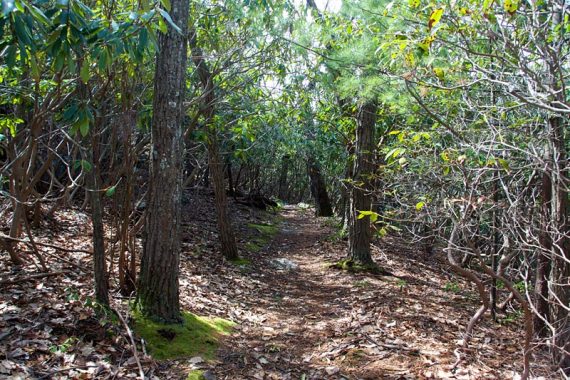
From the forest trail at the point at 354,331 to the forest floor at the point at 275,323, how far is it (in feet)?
0.05

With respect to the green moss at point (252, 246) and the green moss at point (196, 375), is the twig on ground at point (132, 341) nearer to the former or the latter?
the green moss at point (196, 375)

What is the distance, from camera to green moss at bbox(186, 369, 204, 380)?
4.15m

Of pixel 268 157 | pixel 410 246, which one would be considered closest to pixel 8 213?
pixel 410 246

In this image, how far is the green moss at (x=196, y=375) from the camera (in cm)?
415

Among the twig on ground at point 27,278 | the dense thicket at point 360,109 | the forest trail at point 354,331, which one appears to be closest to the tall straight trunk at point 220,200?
the dense thicket at point 360,109

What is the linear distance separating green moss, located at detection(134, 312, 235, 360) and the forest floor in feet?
0.44

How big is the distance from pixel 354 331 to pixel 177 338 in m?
2.05

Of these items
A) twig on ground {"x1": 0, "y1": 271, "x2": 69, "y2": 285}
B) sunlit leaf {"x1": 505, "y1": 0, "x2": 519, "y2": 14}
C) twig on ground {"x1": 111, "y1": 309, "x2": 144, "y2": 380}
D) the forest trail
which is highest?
sunlit leaf {"x1": 505, "y1": 0, "x2": 519, "y2": 14}

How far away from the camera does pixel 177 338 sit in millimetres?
4730

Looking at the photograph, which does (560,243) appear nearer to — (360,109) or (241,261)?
(360,109)

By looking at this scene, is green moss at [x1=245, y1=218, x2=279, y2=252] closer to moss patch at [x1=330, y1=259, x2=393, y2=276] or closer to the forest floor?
the forest floor

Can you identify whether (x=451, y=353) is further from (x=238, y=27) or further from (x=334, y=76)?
(x=238, y=27)

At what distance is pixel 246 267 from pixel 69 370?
5467mm

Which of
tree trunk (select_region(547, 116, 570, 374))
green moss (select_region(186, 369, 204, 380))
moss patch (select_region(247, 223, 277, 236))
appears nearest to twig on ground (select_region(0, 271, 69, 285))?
green moss (select_region(186, 369, 204, 380))
